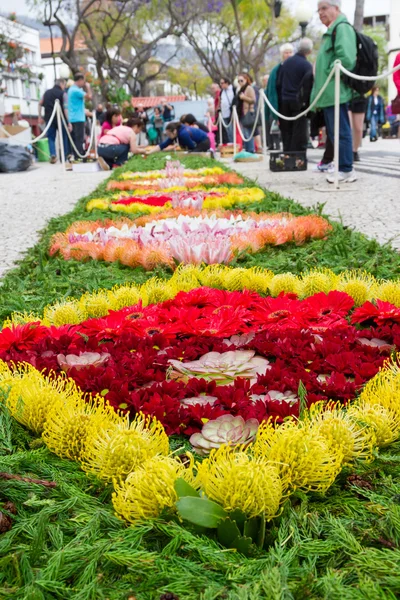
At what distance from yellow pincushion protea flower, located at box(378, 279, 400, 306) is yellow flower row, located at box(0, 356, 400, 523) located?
0.91 m

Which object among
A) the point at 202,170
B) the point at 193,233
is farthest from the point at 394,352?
the point at 202,170

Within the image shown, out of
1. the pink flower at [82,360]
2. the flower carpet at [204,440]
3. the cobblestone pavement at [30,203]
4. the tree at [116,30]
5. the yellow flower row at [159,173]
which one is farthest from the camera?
the tree at [116,30]

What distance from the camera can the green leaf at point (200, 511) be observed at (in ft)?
4.71

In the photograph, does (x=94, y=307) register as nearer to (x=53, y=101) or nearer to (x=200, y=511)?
(x=200, y=511)

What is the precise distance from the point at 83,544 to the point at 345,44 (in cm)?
748

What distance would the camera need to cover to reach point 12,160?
1702cm

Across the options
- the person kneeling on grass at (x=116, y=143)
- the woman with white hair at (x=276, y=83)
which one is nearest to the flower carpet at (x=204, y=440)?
the woman with white hair at (x=276, y=83)

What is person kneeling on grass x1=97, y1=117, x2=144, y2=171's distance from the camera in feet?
49.7

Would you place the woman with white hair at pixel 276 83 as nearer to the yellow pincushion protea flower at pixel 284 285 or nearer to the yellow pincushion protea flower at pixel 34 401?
the yellow pincushion protea flower at pixel 284 285

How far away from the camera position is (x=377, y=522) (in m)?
1.49

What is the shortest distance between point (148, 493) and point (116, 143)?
1439cm

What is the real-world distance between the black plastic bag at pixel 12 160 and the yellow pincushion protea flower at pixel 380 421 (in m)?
16.2

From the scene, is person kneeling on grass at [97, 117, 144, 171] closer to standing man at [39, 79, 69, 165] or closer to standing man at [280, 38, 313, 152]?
standing man at [39, 79, 69, 165]

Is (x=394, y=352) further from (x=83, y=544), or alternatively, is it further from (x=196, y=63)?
(x=196, y=63)
